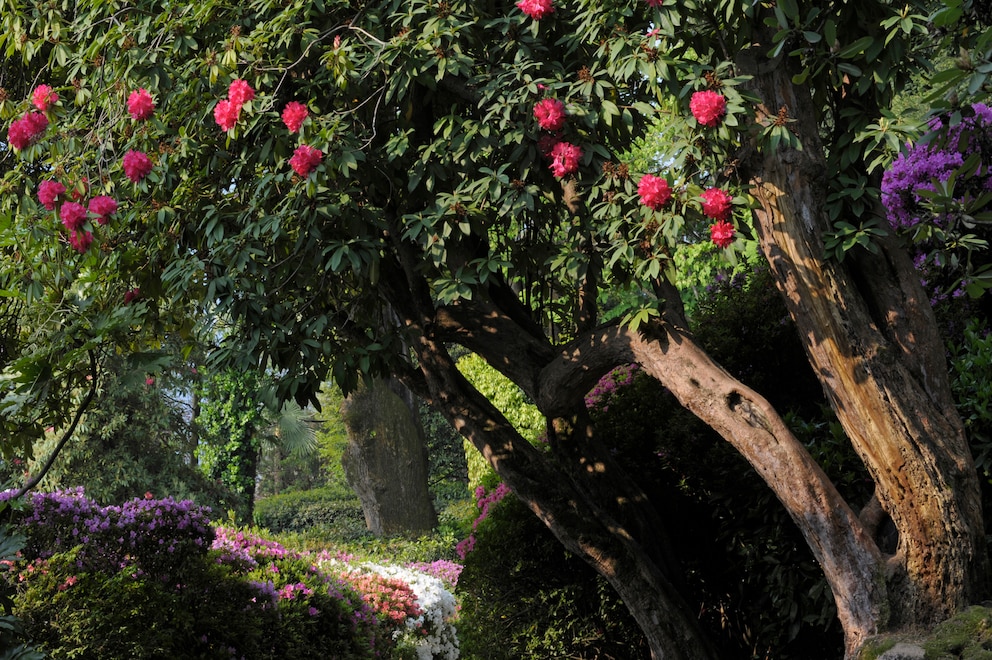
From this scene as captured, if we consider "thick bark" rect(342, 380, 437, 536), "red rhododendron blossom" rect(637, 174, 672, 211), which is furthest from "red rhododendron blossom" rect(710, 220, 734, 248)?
"thick bark" rect(342, 380, 437, 536)

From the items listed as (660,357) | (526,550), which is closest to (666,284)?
(660,357)

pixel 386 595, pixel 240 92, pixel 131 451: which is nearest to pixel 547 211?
pixel 240 92

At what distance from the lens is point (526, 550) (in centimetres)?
625

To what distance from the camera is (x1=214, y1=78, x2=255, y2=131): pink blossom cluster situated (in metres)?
4.34

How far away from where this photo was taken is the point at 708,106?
3.84 m

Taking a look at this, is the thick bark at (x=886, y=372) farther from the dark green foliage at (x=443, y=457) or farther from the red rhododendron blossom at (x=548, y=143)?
Answer: the dark green foliage at (x=443, y=457)

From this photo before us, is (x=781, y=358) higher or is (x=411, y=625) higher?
(x=781, y=358)

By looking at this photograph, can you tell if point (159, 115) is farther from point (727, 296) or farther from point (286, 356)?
point (727, 296)

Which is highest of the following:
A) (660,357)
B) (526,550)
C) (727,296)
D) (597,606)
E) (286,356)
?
(727,296)

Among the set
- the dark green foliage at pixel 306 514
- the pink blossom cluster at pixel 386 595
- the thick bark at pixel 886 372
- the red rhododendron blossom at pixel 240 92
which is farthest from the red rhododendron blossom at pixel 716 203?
the dark green foliage at pixel 306 514

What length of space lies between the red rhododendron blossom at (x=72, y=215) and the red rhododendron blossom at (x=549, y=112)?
91.9 inches

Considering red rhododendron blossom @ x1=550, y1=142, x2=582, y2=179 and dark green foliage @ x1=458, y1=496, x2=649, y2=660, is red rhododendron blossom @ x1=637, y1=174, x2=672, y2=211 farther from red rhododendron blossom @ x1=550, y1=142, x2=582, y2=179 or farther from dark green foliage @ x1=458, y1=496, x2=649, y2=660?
dark green foliage @ x1=458, y1=496, x2=649, y2=660

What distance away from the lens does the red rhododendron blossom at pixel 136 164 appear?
15.2ft

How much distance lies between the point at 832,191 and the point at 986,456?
154 cm
